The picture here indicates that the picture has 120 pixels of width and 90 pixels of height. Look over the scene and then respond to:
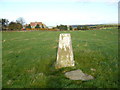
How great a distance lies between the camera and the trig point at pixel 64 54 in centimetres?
908

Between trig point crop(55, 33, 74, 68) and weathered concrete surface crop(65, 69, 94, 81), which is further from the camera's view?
trig point crop(55, 33, 74, 68)

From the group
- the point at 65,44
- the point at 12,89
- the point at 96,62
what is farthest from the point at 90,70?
the point at 12,89

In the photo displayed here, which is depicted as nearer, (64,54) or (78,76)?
(78,76)

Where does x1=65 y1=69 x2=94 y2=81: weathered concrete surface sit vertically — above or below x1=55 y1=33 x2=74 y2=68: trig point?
below

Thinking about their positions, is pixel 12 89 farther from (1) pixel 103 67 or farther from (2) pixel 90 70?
(1) pixel 103 67

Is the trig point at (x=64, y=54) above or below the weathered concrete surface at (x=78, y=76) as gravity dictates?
above

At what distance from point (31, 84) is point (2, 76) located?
3000 mm

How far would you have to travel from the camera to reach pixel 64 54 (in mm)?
9211

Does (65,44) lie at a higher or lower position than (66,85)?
higher

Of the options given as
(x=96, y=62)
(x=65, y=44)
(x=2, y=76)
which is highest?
(x=65, y=44)

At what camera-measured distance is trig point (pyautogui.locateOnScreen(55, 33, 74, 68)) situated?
908 cm

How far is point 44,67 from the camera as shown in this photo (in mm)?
9469

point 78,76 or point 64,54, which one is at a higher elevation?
point 64,54

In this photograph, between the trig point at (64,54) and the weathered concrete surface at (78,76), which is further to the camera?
the trig point at (64,54)
